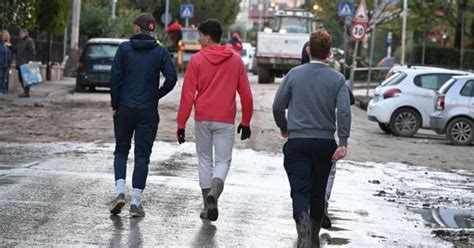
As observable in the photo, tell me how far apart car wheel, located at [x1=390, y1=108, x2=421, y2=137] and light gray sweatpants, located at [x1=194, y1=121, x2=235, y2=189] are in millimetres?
14964

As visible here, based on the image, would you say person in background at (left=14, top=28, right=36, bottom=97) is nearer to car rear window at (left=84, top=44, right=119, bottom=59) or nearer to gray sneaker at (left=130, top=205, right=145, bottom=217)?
car rear window at (left=84, top=44, right=119, bottom=59)

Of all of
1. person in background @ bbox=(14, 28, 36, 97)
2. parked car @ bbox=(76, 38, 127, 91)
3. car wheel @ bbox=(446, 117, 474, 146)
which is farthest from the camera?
parked car @ bbox=(76, 38, 127, 91)

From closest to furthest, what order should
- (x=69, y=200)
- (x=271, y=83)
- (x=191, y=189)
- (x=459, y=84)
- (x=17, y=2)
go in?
(x=69, y=200) → (x=191, y=189) → (x=459, y=84) → (x=17, y=2) → (x=271, y=83)

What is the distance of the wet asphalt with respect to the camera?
877 centimetres

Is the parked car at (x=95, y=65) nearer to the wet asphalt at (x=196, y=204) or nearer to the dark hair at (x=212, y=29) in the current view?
the wet asphalt at (x=196, y=204)

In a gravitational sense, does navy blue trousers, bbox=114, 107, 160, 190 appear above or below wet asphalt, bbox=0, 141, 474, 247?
above

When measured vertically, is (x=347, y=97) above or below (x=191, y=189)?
above

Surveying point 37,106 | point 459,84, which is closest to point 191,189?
point 459,84

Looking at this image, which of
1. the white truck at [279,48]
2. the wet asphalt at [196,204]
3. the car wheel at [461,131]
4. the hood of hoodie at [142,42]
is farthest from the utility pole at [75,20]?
the hood of hoodie at [142,42]

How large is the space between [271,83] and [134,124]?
39169 mm

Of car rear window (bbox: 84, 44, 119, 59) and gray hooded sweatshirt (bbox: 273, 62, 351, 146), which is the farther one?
car rear window (bbox: 84, 44, 119, 59)

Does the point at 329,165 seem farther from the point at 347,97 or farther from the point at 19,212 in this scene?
the point at 19,212

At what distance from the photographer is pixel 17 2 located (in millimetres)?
33656

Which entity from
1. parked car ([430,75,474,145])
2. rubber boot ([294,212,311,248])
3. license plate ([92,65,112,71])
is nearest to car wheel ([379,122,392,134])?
parked car ([430,75,474,145])
